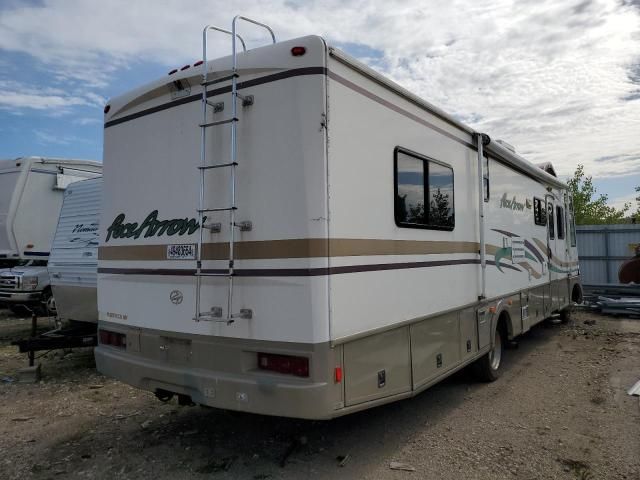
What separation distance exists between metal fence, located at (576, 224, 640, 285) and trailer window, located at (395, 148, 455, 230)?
1255 centimetres

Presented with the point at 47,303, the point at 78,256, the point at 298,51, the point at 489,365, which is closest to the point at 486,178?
the point at 489,365

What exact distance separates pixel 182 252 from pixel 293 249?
3.49 ft

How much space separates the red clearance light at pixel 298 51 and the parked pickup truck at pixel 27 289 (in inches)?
325

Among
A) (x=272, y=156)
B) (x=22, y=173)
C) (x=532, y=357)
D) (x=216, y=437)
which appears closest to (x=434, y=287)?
(x=272, y=156)

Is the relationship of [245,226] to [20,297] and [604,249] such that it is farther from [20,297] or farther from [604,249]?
[604,249]

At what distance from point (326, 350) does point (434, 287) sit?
5.58 ft

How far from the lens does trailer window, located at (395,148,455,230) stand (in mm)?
4246

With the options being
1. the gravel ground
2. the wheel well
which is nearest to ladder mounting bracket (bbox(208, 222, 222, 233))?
the gravel ground

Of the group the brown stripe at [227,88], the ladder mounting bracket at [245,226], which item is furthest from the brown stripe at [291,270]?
the brown stripe at [227,88]

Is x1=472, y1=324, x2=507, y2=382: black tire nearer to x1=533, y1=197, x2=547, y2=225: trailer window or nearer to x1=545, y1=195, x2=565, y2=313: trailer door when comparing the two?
x1=533, y1=197, x2=547, y2=225: trailer window

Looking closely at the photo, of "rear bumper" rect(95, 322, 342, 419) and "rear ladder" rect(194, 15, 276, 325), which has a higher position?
"rear ladder" rect(194, 15, 276, 325)

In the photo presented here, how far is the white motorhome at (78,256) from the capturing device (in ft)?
21.2

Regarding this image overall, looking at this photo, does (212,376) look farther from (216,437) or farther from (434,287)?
(434,287)

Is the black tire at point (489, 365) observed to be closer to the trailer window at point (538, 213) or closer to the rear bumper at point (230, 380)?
the trailer window at point (538, 213)
